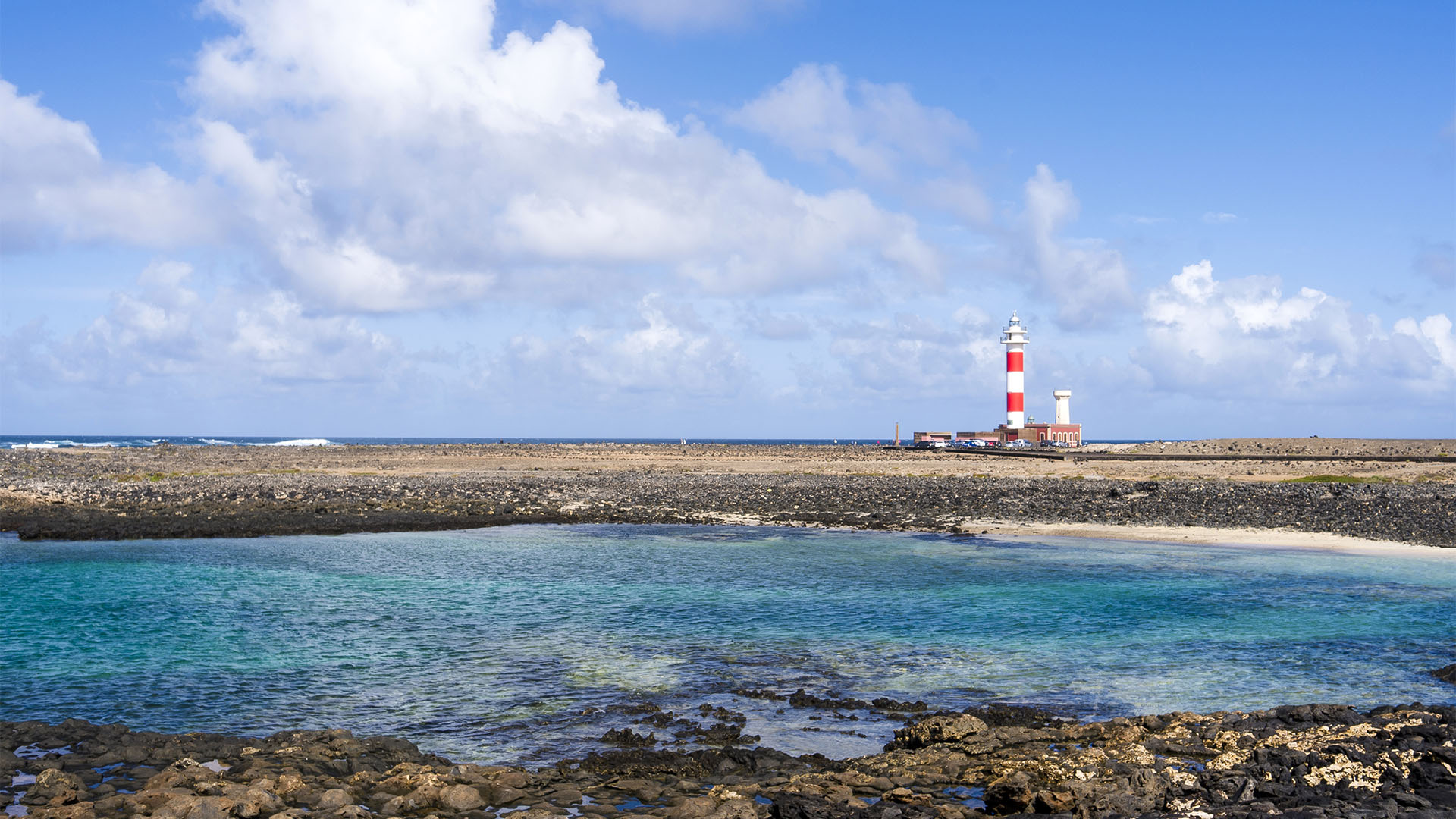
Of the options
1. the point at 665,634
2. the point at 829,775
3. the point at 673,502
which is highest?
the point at 673,502

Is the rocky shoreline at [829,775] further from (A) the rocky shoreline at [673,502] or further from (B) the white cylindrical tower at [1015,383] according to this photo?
(B) the white cylindrical tower at [1015,383]

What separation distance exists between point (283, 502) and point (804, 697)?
118 feet

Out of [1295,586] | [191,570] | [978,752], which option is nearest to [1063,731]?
[978,752]

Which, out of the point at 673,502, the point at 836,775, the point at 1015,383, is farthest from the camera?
the point at 1015,383

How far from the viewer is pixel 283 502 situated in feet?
141

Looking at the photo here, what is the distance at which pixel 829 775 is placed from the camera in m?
10.4

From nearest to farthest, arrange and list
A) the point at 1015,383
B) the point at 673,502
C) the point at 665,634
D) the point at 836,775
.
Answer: the point at 836,775 < the point at 665,634 < the point at 673,502 < the point at 1015,383

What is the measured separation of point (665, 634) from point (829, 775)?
875 centimetres

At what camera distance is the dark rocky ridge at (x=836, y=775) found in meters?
9.25

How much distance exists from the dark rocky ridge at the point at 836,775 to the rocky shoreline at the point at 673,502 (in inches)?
1000

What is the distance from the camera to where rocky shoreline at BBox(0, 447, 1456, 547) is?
36.5m

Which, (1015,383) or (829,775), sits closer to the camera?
(829,775)

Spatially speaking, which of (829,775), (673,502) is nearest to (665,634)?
(829,775)

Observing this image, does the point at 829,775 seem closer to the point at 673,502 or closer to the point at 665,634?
the point at 665,634
